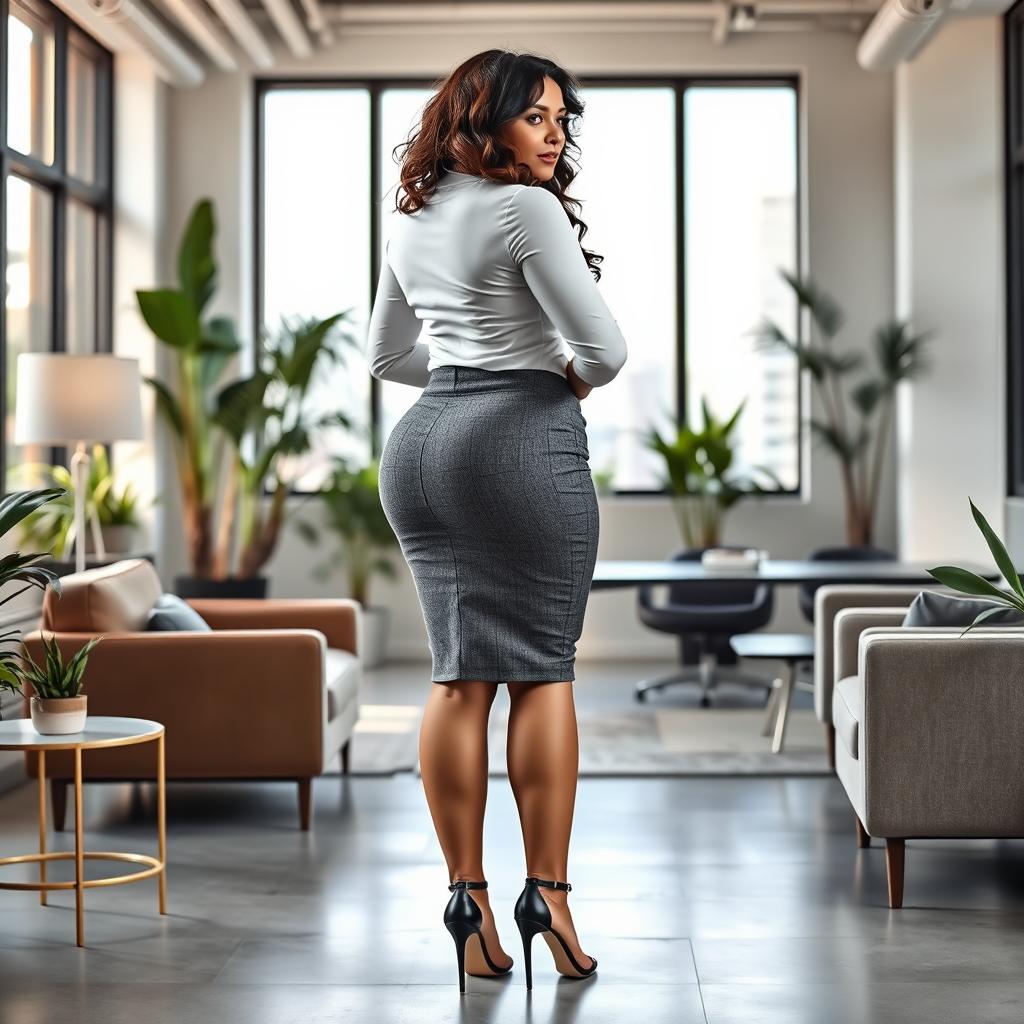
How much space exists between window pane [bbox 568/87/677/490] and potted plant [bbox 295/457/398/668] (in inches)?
55.0

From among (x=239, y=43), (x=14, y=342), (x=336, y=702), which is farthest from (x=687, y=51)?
(x=336, y=702)

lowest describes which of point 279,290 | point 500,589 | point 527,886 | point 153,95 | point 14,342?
point 527,886

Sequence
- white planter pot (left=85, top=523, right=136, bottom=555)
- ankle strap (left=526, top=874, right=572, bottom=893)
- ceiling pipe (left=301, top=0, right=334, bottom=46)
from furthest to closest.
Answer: ceiling pipe (left=301, top=0, right=334, bottom=46), white planter pot (left=85, top=523, right=136, bottom=555), ankle strap (left=526, top=874, right=572, bottom=893)

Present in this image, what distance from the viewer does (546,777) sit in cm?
249

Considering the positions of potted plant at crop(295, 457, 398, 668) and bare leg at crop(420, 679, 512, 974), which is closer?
bare leg at crop(420, 679, 512, 974)

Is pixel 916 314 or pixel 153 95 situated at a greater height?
pixel 153 95

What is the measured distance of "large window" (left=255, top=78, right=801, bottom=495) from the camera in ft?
27.3

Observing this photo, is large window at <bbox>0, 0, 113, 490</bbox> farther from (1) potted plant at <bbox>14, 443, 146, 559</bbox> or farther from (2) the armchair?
(2) the armchair

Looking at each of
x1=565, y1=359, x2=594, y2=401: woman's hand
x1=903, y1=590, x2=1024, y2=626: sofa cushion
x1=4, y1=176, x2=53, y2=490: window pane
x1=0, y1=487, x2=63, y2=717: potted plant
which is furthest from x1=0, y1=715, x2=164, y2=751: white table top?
x1=4, y1=176, x2=53, y2=490: window pane

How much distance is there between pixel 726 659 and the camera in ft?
24.1

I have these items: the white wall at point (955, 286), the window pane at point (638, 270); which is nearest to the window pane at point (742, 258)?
the window pane at point (638, 270)

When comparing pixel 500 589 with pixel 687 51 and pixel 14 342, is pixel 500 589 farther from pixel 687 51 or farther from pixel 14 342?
pixel 687 51

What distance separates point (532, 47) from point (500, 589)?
20.5ft

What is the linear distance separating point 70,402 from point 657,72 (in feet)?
15.1
